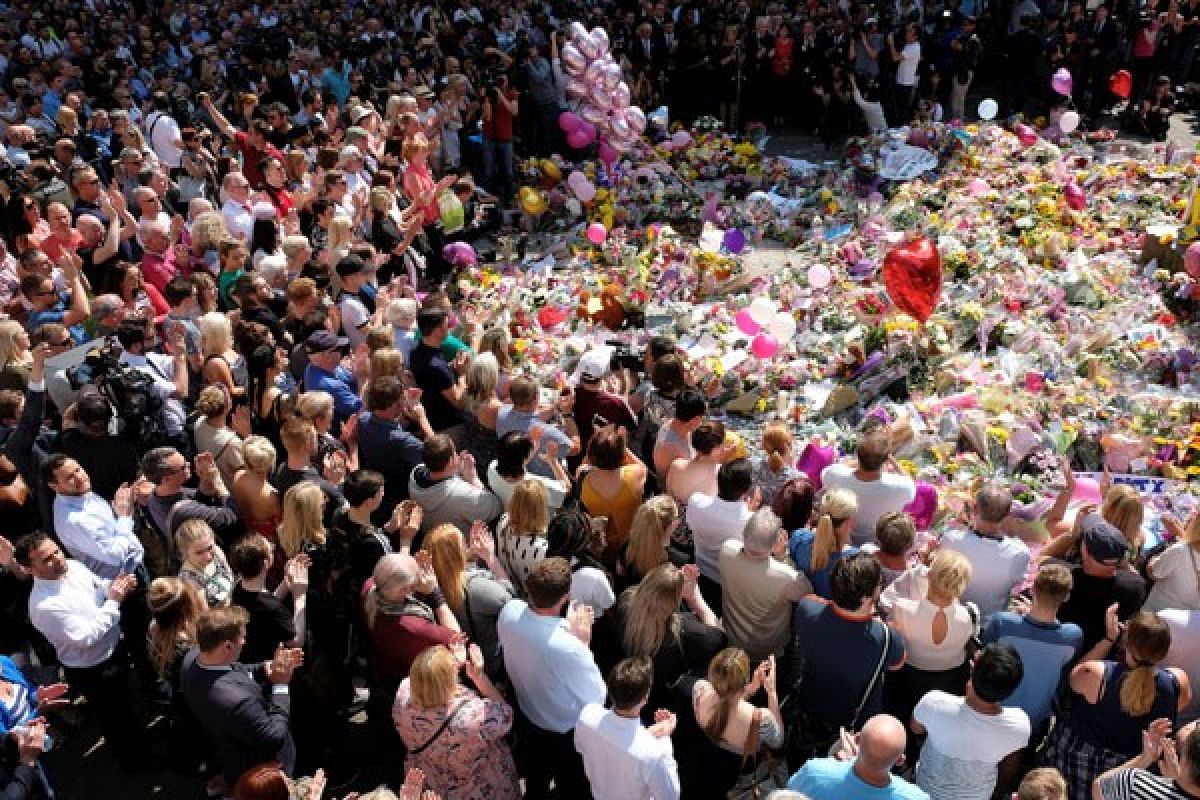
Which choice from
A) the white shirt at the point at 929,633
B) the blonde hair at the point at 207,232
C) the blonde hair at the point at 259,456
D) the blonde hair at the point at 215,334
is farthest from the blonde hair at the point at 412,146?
the white shirt at the point at 929,633

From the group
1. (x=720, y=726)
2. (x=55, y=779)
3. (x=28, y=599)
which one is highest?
(x=28, y=599)

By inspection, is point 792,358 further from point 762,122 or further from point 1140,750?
point 762,122

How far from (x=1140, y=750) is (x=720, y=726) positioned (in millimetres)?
1640

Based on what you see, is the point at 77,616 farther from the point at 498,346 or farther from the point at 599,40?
the point at 599,40

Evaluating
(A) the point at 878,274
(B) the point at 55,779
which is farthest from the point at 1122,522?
(B) the point at 55,779

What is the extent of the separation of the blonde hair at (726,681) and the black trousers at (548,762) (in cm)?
63

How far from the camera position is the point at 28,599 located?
14.5ft

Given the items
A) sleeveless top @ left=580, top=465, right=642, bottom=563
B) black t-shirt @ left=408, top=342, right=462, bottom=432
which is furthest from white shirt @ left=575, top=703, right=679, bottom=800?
black t-shirt @ left=408, top=342, right=462, bottom=432

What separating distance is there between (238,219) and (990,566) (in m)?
6.07

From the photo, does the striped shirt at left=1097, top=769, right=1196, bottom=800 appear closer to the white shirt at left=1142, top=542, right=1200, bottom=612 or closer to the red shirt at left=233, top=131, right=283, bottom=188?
the white shirt at left=1142, top=542, right=1200, bottom=612

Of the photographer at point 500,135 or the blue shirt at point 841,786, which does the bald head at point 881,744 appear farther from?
the photographer at point 500,135

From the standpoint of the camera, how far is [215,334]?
5812 millimetres

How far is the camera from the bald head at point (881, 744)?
→ 322 cm

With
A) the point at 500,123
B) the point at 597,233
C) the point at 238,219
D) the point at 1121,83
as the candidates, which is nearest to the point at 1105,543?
the point at 597,233
